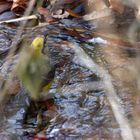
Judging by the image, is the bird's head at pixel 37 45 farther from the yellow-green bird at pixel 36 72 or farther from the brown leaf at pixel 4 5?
the brown leaf at pixel 4 5

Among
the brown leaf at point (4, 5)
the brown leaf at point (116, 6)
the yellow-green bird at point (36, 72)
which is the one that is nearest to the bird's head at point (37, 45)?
the yellow-green bird at point (36, 72)

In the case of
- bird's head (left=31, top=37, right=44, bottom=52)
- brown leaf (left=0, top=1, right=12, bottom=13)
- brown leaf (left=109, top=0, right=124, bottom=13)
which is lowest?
brown leaf (left=109, top=0, right=124, bottom=13)

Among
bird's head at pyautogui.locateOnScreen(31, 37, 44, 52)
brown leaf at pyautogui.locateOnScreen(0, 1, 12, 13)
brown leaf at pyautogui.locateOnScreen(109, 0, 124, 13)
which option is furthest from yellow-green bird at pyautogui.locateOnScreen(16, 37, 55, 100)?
brown leaf at pyautogui.locateOnScreen(0, 1, 12, 13)

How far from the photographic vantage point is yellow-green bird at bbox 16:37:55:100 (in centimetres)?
277

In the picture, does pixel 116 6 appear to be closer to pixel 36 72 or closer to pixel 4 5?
pixel 4 5

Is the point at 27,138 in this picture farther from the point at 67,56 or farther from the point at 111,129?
the point at 67,56

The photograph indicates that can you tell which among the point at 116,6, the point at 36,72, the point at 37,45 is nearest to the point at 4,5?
the point at 116,6

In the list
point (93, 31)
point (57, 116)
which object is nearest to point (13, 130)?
point (57, 116)

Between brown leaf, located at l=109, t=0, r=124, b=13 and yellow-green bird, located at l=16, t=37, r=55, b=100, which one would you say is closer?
yellow-green bird, located at l=16, t=37, r=55, b=100

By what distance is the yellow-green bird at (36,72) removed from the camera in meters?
2.77

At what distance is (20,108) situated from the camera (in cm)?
308

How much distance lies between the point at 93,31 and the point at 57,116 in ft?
3.92

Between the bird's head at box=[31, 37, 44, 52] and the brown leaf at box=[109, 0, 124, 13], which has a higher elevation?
the bird's head at box=[31, 37, 44, 52]

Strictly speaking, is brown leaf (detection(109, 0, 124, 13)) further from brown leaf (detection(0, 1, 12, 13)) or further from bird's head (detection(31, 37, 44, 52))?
bird's head (detection(31, 37, 44, 52))
